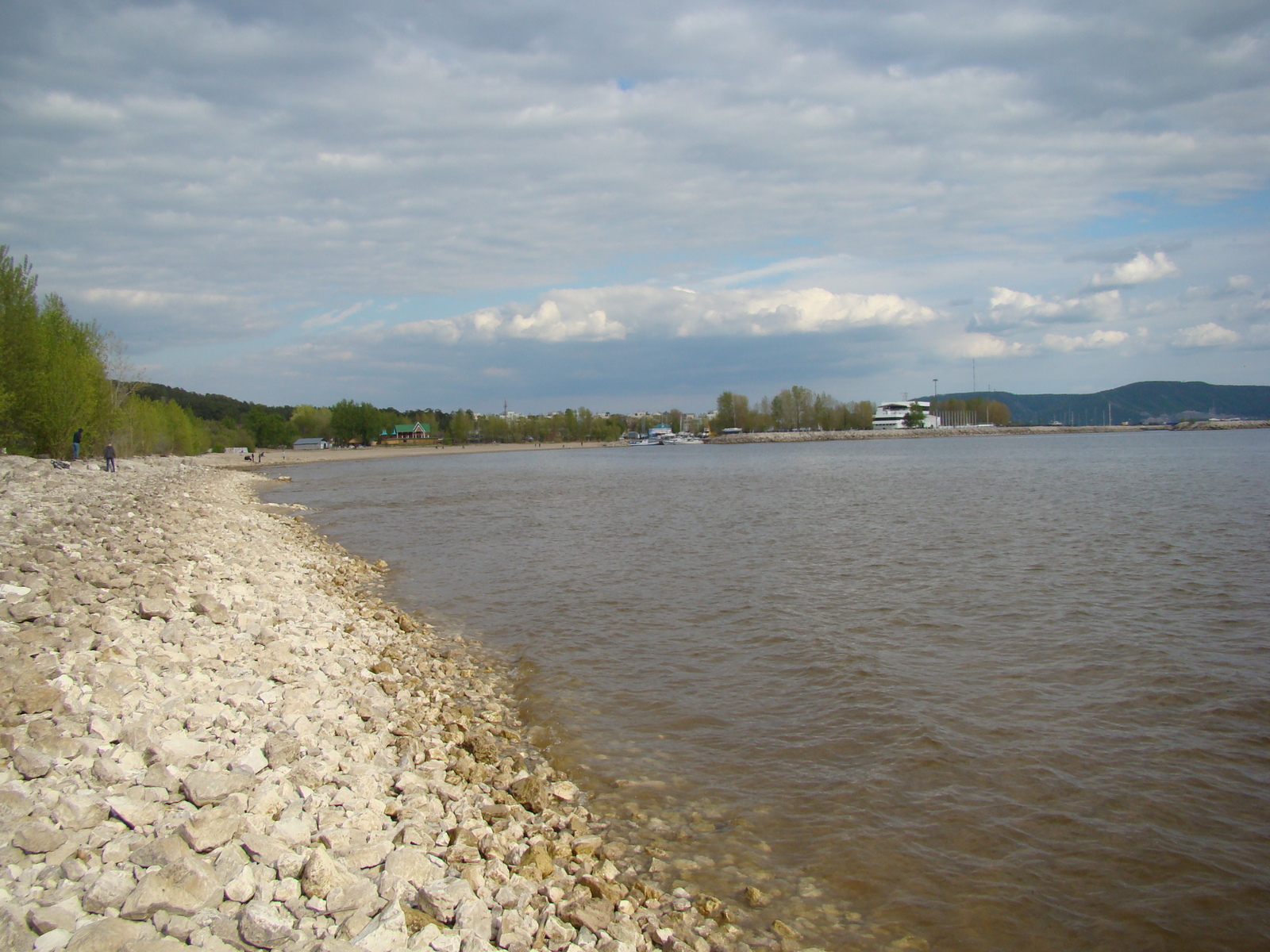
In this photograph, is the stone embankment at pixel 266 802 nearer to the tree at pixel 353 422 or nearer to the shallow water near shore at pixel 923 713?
the shallow water near shore at pixel 923 713

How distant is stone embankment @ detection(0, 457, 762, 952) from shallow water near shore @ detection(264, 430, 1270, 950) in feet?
Result: 3.36

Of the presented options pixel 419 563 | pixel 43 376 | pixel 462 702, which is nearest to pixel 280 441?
pixel 43 376

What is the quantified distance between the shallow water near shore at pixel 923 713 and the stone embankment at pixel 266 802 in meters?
1.02

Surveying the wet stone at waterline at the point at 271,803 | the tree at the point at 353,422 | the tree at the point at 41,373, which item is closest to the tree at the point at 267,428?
the tree at the point at 353,422

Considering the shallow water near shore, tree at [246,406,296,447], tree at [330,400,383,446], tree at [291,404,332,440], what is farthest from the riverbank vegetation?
tree at [291,404,332,440]

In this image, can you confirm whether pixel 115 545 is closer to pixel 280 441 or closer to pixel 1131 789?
pixel 1131 789

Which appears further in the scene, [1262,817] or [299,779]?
[1262,817]

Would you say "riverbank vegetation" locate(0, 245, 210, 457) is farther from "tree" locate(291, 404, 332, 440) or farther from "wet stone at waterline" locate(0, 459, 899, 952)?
"tree" locate(291, 404, 332, 440)

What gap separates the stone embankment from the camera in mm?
4133

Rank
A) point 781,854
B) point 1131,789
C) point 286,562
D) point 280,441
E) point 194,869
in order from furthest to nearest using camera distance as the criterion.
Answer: point 280,441 → point 286,562 → point 1131,789 → point 781,854 → point 194,869

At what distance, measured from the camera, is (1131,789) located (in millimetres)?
7273

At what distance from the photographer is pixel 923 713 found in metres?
9.12

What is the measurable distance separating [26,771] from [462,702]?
515 centimetres

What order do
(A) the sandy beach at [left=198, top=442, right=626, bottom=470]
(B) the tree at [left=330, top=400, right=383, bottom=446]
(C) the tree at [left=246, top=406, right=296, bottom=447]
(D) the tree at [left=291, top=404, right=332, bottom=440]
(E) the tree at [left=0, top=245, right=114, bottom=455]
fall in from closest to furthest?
(E) the tree at [left=0, top=245, right=114, bottom=455]
(A) the sandy beach at [left=198, top=442, right=626, bottom=470]
(C) the tree at [left=246, top=406, right=296, bottom=447]
(B) the tree at [left=330, top=400, right=383, bottom=446]
(D) the tree at [left=291, top=404, right=332, bottom=440]
